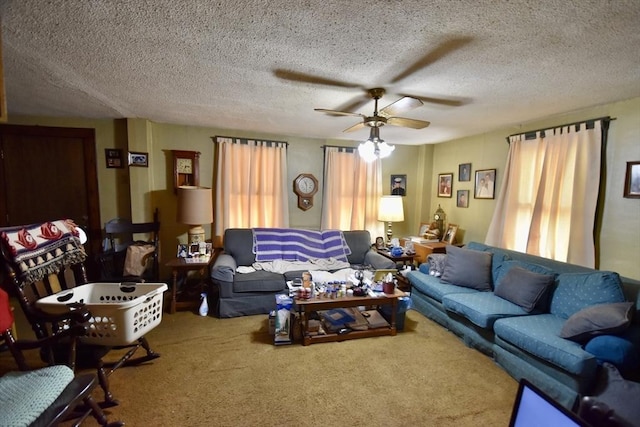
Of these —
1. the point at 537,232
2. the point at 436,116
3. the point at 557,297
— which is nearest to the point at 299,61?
the point at 436,116

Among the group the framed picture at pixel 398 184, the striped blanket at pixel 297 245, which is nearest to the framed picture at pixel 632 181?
the framed picture at pixel 398 184

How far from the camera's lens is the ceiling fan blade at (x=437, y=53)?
1594 mm

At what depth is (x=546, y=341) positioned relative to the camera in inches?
75.1

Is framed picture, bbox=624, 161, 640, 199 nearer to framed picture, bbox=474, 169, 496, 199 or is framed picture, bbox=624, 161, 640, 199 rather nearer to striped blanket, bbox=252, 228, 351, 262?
framed picture, bbox=474, 169, 496, 199

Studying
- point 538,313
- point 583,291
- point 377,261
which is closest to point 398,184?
point 377,261

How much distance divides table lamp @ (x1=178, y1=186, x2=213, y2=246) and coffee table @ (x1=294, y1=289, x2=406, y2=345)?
5.65ft

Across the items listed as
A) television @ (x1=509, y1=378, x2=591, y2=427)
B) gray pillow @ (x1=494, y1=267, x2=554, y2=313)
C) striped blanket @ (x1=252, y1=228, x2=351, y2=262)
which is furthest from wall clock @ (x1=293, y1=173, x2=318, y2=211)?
television @ (x1=509, y1=378, x2=591, y2=427)

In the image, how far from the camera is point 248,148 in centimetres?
405

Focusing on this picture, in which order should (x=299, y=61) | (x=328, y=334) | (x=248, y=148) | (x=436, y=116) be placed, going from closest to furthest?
(x=299, y=61)
(x=328, y=334)
(x=436, y=116)
(x=248, y=148)

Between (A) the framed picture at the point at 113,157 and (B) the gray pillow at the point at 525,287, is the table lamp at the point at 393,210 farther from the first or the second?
(A) the framed picture at the point at 113,157

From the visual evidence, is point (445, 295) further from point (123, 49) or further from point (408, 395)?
point (123, 49)

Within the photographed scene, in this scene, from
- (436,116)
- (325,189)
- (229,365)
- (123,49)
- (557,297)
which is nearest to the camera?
(123,49)

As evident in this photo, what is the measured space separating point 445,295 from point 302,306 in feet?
4.67

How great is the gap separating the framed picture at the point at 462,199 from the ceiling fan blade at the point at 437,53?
277 cm
